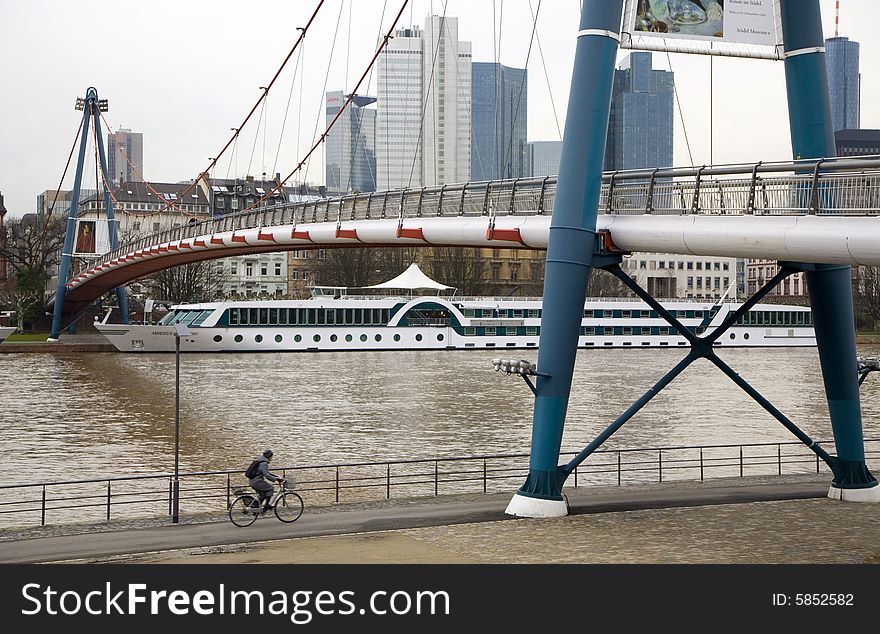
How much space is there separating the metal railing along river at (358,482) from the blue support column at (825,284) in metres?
2.34

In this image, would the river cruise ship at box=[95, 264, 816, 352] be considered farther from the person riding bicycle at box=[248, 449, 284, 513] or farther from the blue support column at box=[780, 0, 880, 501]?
the blue support column at box=[780, 0, 880, 501]

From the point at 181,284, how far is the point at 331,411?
5606cm

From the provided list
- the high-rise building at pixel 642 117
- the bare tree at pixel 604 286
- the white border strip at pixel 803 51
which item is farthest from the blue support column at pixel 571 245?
the bare tree at pixel 604 286

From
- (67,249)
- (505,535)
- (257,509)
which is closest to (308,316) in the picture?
(67,249)

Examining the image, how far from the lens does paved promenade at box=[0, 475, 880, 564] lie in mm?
15055

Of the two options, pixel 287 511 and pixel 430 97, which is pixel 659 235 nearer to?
pixel 287 511

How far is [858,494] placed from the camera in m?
19.1

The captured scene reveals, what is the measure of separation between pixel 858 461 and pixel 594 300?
6628cm

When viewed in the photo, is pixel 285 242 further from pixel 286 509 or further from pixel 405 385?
pixel 286 509

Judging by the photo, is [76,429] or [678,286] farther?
[678,286]

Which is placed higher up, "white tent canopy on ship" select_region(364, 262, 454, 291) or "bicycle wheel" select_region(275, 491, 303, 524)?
"white tent canopy on ship" select_region(364, 262, 454, 291)

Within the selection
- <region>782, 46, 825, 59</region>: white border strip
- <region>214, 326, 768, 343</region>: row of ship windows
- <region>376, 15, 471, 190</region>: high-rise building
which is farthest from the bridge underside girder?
<region>214, 326, 768, 343</region>: row of ship windows
